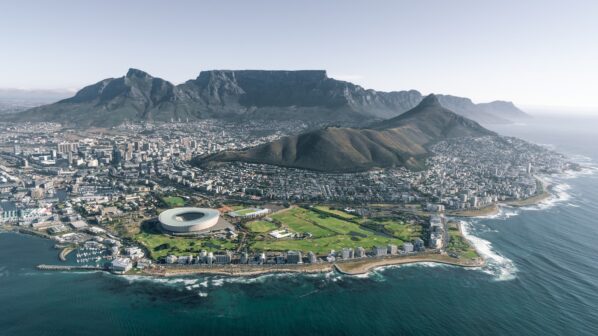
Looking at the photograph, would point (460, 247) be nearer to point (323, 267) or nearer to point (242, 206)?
point (323, 267)

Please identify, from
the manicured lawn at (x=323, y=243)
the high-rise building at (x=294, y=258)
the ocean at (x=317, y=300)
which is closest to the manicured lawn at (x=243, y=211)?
the manicured lawn at (x=323, y=243)

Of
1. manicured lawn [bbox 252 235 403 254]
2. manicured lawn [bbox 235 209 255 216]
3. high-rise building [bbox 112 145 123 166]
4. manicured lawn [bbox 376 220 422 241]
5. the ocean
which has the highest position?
high-rise building [bbox 112 145 123 166]

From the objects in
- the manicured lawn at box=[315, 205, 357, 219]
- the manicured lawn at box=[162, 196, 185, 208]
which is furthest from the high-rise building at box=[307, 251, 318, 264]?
the manicured lawn at box=[162, 196, 185, 208]

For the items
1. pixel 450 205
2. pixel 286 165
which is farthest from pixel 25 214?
pixel 450 205

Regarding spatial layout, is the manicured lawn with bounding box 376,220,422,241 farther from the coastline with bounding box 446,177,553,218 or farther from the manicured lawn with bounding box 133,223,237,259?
the manicured lawn with bounding box 133,223,237,259

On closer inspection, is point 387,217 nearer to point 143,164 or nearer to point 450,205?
point 450,205

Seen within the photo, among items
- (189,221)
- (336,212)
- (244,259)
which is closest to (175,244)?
(189,221)
